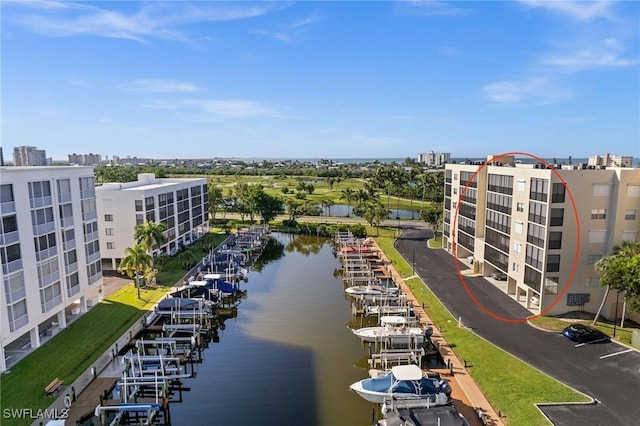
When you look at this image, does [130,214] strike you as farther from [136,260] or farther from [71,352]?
[71,352]

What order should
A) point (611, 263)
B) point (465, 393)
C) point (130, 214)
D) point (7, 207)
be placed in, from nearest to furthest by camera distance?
point (465, 393), point (7, 207), point (611, 263), point (130, 214)

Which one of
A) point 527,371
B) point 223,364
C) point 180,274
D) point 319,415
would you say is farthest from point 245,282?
point 527,371

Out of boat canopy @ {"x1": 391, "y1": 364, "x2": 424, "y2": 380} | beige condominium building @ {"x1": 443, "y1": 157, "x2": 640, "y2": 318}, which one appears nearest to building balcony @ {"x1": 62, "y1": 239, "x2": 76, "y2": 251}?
boat canopy @ {"x1": 391, "y1": 364, "x2": 424, "y2": 380}

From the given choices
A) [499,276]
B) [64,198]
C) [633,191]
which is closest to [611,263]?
[633,191]

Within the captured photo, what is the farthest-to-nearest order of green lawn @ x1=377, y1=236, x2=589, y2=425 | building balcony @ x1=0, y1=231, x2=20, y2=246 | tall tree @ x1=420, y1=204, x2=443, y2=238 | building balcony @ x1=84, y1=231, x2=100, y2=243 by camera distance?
1. tall tree @ x1=420, y1=204, x2=443, y2=238
2. building balcony @ x1=84, y1=231, x2=100, y2=243
3. building balcony @ x1=0, y1=231, x2=20, y2=246
4. green lawn @ x1=377, y1=236, x2=589, y2=425

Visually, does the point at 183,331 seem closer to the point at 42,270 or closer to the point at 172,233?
the point at 42,270

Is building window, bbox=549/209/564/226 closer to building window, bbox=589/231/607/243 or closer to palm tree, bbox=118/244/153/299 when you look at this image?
building window, bbox=589/231/607/243

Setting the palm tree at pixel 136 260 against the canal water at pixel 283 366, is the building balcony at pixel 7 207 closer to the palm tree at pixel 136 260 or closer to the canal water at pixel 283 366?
the palm tree at pixel 136 260
